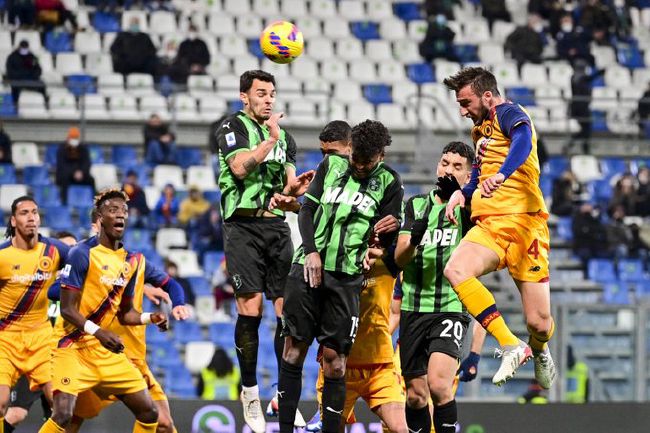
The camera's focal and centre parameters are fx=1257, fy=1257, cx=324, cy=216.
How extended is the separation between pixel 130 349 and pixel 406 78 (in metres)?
11.6

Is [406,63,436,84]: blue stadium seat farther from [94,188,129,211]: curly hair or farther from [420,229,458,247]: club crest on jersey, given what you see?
[420,229,458,247]: club crest on jersey

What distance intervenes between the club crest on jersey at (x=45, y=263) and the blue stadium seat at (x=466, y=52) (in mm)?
12287

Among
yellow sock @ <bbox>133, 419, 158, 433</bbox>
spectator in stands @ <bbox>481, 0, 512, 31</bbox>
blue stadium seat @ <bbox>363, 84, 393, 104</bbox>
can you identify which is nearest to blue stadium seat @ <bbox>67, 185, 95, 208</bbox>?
blue stadium seat @ <bbox>363, 84, 393, 104</bbox>

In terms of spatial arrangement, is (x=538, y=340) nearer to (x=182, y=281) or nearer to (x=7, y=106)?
(x=182, y=281)

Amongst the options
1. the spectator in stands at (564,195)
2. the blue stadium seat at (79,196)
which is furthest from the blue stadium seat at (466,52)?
the blue stadium seat at (79,196)

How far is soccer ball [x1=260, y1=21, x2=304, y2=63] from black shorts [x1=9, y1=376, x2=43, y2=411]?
3997 mm

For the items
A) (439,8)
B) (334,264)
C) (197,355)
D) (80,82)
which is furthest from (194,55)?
(334,264)

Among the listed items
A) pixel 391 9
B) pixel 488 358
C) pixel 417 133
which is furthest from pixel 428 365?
pixel 391 9

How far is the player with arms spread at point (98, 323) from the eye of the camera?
944cm

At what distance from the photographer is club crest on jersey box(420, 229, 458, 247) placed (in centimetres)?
917

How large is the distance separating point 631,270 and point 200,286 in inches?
242

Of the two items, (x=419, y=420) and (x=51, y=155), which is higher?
(x=51, y=155)

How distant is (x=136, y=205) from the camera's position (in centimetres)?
1673

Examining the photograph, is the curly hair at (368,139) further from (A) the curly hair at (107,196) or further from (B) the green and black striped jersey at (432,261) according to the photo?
(A) the curly hair at (107,196)
